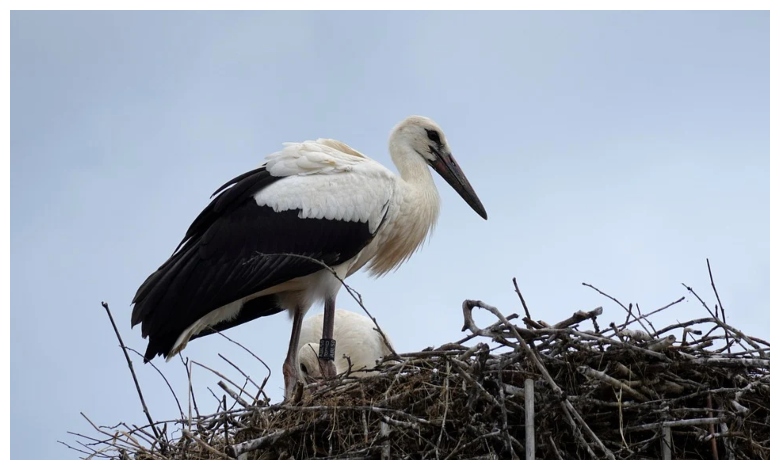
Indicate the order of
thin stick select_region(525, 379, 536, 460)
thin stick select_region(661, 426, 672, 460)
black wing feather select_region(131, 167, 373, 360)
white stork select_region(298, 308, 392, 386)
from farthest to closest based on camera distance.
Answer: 1. white stork select_region(298, 308, 392, 386)
2. black wing feather select_region(131, 167, 373, 360)
3. thin stick select_region(661, 426, 672, 460)
4. thin stick select_region(525, 379, 536, 460)

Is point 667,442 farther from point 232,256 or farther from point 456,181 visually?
point 456,181

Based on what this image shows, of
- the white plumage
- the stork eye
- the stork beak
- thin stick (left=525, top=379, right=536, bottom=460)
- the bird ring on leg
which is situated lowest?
thin stick (left=525, top=379, right=536, bottom=460)

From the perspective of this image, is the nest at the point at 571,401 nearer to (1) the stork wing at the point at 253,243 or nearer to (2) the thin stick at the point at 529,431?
(2) the thin stick at the point at 529,431

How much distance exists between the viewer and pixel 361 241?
6859mm

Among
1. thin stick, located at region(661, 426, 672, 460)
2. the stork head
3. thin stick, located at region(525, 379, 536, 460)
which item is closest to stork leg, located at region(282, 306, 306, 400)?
the stork head

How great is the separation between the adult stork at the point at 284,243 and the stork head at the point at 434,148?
432mm

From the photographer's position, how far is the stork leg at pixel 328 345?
270 inches

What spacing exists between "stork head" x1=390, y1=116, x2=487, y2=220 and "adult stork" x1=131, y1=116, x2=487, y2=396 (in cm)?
43

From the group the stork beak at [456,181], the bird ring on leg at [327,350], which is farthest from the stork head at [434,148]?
the bird ring on leg at [327,350]

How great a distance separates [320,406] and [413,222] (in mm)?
1858

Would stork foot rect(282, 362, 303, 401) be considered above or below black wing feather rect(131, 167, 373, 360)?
below

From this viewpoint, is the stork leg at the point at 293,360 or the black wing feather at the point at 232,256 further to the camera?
the stork leg at the point at 293,360

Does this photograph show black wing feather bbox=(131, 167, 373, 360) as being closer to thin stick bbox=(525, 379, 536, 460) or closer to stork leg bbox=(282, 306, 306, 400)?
stork leg bbox=(282, 306, 306, 400)

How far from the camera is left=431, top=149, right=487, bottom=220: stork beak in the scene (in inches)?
301
